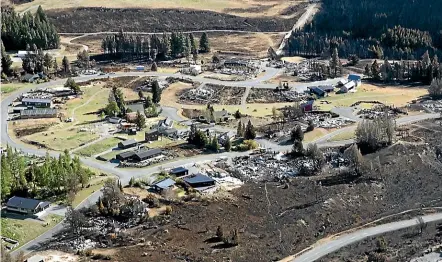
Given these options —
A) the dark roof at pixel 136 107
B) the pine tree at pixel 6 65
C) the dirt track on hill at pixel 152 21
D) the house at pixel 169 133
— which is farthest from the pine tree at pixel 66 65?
the house at pixel 169 133

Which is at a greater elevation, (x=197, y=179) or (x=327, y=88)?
(x=327, y=88)

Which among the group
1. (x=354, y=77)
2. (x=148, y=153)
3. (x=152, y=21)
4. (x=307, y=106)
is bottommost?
(x=148, y=153)

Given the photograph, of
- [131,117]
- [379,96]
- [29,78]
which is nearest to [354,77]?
[379,96]

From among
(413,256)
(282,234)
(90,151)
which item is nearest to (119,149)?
(90,151)

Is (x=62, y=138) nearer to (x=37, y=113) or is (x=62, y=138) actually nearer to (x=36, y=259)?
(x=37, y=113)

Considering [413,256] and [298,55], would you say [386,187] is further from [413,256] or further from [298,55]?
[298,55]

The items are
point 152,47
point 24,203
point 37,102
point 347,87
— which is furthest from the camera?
point 152,47

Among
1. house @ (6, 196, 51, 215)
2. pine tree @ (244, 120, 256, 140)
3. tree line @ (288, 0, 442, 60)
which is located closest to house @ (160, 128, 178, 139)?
pine tree @ (244, 120, 256, 140)
